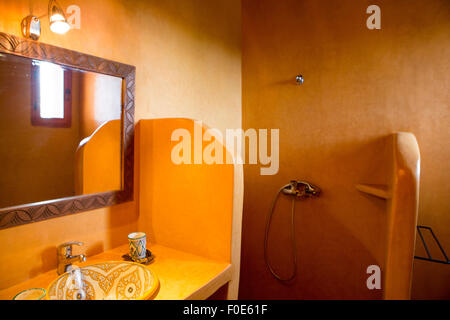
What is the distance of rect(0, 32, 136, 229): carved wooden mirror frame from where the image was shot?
0.88 metres

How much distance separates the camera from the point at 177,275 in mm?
989

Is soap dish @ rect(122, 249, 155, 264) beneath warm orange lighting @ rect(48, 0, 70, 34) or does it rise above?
beneath

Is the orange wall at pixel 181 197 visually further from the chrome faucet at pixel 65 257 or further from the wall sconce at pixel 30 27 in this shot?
the wall sconce at pixel 30 27

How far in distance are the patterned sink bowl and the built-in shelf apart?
4.09 ft

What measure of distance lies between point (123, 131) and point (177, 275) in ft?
2.37

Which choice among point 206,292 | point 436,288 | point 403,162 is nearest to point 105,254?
point 206,292

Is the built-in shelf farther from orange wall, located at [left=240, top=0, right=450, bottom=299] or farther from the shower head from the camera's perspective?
the shower head

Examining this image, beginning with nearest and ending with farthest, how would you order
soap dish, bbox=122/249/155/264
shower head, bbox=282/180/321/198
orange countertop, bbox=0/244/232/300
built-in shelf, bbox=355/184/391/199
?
orange countertop, bbox=0/244/232/300 → soap dish, bbox=122/249/155/264 → built-in shelf, bbox=355/184/391/199 → shower head, bbox=282/180/321/198

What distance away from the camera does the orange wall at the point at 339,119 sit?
1.44 meters

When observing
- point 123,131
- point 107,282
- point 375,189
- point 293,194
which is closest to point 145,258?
point 107,282

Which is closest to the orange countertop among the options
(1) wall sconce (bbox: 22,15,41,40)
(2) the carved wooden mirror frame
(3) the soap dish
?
(3) the soap dish

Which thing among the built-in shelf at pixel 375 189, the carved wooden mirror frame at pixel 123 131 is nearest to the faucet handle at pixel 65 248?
the carved wooden mirror frame at pixel 123 131

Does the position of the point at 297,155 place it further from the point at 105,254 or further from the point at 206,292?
the point at 105,254

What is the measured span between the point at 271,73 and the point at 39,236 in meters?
1.76
